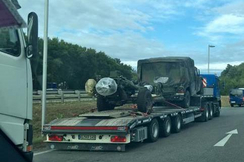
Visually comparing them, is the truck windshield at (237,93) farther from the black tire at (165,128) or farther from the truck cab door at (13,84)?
the truck cab door at (13,84)

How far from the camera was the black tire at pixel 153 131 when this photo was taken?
11.3 metres

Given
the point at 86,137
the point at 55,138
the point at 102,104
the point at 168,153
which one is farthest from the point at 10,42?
the point at 102,104

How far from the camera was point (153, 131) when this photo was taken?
11508mm

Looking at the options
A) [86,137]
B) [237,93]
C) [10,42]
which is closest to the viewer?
[10,42]

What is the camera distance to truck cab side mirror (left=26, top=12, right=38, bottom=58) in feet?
15.3

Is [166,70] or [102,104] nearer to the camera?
[102,104]

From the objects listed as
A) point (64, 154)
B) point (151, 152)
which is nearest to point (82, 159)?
point (64, 154)

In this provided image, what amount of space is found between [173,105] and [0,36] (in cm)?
1211

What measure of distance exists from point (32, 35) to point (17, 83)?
0.64m

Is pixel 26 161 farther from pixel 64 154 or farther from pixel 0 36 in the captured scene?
pixel 64 154

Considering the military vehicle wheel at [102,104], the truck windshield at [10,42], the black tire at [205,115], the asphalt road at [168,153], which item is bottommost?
the asphalt road at [168,153]

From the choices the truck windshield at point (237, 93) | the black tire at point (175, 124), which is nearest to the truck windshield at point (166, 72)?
the black tire at point (175, 124)

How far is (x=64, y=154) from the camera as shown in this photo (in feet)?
31.4

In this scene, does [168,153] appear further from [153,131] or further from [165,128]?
[165,128]
